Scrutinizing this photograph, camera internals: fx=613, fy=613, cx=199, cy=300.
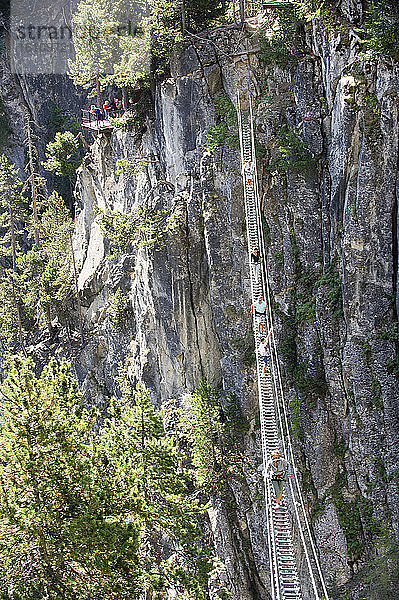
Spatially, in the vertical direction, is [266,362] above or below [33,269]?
below

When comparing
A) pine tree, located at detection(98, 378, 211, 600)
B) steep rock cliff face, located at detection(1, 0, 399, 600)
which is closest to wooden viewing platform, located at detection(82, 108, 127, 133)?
steep rock cliff face, located at detection(1, 0, 399, 600)

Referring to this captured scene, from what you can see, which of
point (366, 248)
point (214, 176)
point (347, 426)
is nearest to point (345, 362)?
point (347, 426)

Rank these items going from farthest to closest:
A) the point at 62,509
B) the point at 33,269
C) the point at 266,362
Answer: the point at 33,269 → the point at 266,362 → the point at 62,509

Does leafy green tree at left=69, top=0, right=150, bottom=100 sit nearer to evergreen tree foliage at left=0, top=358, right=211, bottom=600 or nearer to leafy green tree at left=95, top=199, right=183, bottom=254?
leafy green tree at left=95, top=199, right=183, bottom=254

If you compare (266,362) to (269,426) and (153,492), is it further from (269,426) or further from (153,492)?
(153,492)

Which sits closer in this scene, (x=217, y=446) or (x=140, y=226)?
(x=217, y=446)

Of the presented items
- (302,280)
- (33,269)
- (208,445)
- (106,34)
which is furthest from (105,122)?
(208,445)

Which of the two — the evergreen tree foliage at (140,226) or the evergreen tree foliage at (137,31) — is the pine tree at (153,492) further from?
the evergreen tree foliage at (137,31)

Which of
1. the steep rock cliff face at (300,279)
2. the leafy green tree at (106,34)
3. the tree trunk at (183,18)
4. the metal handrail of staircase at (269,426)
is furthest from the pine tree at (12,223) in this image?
the metal handrail of staircase at (269,426)
